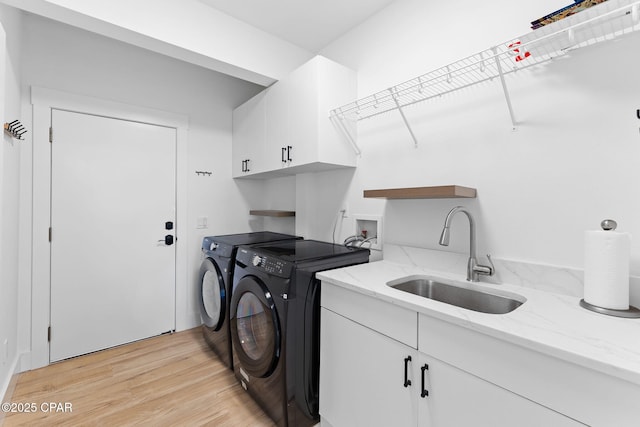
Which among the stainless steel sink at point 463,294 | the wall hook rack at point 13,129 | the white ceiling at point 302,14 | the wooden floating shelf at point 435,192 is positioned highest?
the white ceiling at point 302,14

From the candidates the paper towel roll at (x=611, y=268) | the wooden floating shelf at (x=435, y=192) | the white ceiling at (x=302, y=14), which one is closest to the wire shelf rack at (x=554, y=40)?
the wooden floating shelf at (x=435, y=192)

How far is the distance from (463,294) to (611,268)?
580 mm

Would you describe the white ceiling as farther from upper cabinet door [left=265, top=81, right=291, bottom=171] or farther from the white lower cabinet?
the white lower cabinet

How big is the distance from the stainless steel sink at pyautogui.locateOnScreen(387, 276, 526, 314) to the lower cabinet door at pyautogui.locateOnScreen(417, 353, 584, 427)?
1.55 feet

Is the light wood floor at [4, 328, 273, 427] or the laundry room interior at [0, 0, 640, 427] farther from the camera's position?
the light wood floor at [4, 328, 273, 427]

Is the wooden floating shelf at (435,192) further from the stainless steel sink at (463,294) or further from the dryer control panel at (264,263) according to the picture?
the dryer control panel at (264,263)

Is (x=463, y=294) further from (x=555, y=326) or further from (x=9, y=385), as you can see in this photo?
(x=9, y=385)

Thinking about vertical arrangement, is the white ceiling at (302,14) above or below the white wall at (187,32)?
above

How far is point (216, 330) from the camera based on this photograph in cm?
223

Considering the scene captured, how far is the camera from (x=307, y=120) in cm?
202

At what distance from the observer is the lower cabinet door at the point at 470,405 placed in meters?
0.81

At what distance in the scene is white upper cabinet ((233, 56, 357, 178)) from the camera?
1.97m

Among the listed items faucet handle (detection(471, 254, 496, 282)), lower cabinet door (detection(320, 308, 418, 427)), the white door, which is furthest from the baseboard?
faucet handle (detection(471, 254, 496, 282))

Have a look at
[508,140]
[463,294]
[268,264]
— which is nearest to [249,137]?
[268,264]
